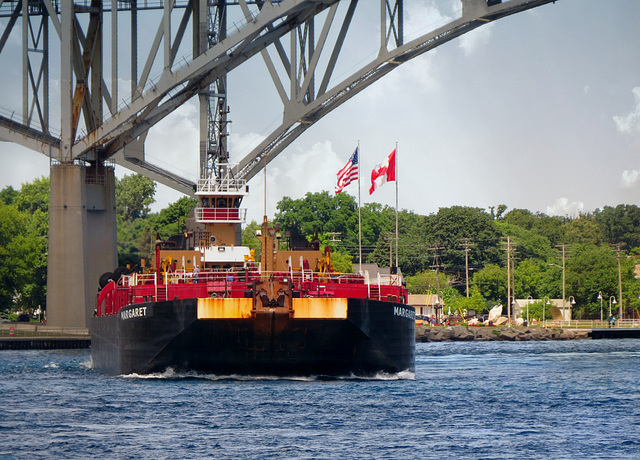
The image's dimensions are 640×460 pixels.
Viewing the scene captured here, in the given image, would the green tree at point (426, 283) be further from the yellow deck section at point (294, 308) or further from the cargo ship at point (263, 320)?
the yellow deck section at point (294, 308)

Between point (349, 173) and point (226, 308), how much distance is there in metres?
14.7

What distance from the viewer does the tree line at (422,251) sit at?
351 feet

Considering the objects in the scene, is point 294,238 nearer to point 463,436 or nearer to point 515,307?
point 463,436

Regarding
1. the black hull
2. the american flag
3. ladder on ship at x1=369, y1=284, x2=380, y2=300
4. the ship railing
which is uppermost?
the american flag

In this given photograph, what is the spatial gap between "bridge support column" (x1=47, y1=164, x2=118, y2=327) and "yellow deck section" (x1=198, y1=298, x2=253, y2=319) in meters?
35.2

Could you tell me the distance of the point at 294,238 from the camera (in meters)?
51.2

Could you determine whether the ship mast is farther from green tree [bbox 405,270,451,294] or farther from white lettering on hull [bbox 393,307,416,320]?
green tree [bbox 405,270,451,294]

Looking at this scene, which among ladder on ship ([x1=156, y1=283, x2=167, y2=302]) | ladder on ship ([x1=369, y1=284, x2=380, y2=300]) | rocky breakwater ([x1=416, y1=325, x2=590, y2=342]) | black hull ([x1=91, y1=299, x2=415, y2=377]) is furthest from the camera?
rocky breakwater ([x1=416, y1=325, x2=590, y2=342])

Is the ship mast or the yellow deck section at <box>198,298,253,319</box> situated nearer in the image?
the yellow deck section at <box>198,298,253,319</box>

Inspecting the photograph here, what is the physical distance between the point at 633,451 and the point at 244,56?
47.1 m

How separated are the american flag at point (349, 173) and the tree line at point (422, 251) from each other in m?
44.0

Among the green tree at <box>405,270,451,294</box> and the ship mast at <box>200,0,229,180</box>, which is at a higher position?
the ship mast at <box>200,0,229,180</box>

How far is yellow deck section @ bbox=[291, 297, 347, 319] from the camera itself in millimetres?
41531

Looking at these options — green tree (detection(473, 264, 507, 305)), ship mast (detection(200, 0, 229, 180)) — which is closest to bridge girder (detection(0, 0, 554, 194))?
ship mast (detection(200, 0, 229, 180))
